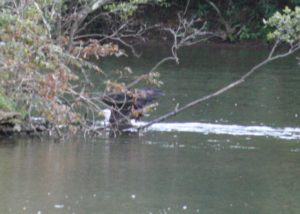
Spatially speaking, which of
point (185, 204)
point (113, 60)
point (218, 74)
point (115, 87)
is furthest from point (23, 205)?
point (113, 60)

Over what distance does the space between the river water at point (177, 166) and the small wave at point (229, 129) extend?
0.01 metres

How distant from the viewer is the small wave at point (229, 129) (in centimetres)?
1481

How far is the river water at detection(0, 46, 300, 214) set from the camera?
9.91 metres

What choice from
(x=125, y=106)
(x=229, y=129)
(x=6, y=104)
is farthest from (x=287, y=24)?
(x=6, y=104)

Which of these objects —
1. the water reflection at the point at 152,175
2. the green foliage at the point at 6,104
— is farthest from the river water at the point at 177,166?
the green foliage at the point at 6,104

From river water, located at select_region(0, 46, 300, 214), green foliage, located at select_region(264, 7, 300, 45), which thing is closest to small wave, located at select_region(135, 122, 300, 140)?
river water, located at select_region(0, 46, 300, 214)

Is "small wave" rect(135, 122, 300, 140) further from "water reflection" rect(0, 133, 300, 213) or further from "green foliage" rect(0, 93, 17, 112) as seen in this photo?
"green foliage" rect(0, 93, 17, 112)

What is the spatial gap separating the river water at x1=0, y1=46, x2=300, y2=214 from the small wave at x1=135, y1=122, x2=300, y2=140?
0.01 m

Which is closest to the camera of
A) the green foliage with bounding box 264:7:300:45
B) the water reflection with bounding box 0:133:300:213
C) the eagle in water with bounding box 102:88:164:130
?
the water reflection with bounding box 0:133:300:213

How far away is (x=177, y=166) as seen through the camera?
12.1 meters

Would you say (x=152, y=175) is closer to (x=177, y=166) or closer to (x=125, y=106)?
(x=177, y=166)

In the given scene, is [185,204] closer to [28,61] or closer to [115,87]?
[28,61]

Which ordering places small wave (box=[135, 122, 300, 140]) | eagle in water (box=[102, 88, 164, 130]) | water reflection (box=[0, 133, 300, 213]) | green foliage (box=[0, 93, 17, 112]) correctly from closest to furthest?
water reflection (box=[0, 133, 300, 213])
green foliage (box=[0, 93, 17, 112])
eagle in water (box=[102, 88, 164, 130])
small wave (box=[135, 122, 300, 140])

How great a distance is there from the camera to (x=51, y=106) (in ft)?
42.4
